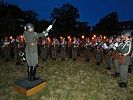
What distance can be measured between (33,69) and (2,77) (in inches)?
104

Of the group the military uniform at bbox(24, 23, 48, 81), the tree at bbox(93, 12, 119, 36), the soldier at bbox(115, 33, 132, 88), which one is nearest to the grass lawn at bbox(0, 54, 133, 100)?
the soldier at bbox(115, 33, 132, 88)

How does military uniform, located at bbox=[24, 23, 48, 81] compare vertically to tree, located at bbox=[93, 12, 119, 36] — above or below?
below

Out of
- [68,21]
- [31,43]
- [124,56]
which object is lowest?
[124,56]

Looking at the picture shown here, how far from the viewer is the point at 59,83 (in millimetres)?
6516

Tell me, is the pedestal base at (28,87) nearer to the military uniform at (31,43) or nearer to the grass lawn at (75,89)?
the grass lawn at (75,89)

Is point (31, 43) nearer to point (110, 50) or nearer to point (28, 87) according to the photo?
point (28, 87)

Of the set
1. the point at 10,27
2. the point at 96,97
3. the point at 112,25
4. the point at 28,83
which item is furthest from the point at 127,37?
the point at 112,25

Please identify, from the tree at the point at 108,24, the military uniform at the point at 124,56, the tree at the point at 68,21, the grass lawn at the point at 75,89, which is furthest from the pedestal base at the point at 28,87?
the tree at the point at 108,24

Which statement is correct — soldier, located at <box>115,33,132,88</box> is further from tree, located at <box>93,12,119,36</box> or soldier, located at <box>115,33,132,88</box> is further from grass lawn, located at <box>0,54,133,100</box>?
tree, located at <box>93,12,119,36</box>

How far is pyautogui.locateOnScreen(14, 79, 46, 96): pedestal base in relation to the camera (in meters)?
5.03

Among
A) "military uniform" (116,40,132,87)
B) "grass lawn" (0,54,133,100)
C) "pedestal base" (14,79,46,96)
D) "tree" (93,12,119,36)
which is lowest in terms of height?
"grass lawn" (0,54,133,100)

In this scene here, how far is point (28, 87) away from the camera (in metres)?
5.09

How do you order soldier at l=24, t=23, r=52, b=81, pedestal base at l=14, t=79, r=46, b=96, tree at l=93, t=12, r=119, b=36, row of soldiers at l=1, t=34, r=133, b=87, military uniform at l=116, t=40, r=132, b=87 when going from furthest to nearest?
tree at l=93, t=12, r=119, b=36 < row of soldiers at l=1, t=34, r=133, b=87 < military uniform at l=116, t=40, r=132, b=87 < soldier at l=24, t=23, r=52, b=81 < pedestal base at l=14, t=79, r=46, b=96

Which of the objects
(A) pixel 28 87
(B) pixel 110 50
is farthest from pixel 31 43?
(B) pixel 110 50
